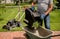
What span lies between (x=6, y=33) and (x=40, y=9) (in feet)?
13.3

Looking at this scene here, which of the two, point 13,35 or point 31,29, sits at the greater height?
point 31,29

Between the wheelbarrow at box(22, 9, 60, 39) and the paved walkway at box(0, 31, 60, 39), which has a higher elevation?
the wheelbarrow at box(22, 9, 60, 39)

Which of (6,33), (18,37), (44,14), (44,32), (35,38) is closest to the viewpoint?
(35,38)

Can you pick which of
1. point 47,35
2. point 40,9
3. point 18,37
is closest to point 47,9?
point 40,9

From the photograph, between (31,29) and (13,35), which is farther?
(13,35)

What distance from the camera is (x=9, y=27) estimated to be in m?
12.0

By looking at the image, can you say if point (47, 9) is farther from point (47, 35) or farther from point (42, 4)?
point (47, 35)

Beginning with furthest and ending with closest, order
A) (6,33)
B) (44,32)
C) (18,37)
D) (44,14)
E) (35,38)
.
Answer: (6,33) → (18,37) → (44,14) → (44,32) → (35,38)

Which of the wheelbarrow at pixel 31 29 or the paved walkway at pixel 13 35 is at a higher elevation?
the wheelbarrow at pixel 31 29

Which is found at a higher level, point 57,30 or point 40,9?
point 40,9

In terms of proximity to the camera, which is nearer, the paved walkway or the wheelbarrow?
the wheelbarrow

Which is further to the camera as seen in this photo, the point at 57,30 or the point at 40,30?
the point at 57,30

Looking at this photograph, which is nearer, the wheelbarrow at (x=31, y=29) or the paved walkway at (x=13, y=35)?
the wheelbarrow at (x=31, y=29)

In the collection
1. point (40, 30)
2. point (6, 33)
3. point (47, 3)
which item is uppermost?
point (47, 3)
